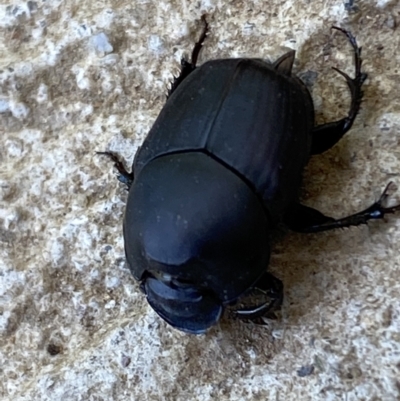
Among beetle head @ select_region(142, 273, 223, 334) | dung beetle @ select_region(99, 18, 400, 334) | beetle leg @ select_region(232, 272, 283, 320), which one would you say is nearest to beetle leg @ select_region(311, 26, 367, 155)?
dung beetle @ select_region(99, 18, 400, 334)

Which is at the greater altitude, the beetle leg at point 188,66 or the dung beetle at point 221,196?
the beetle leg at point 188,66

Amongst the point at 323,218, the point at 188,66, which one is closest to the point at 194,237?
the point at 323,218

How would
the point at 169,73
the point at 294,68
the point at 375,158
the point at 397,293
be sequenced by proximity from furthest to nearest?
the point at 169,73, the point at 294,68, the point at 375,158, the point at 397,293

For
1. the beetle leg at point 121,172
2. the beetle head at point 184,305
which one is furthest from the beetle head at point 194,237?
the beetle leg at point 121,172

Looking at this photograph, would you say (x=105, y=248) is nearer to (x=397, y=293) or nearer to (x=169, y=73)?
(x=169, y=73)

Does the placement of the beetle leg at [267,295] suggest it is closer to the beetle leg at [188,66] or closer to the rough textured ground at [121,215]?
the rough textured ground at [121,215]

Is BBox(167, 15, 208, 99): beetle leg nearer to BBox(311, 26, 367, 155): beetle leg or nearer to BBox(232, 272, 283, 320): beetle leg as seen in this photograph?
BBox(311, 26, 367, 155): beetle leg

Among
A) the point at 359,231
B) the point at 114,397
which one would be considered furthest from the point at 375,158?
the point at 114,397
